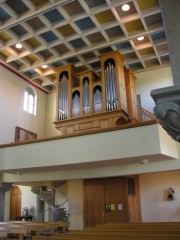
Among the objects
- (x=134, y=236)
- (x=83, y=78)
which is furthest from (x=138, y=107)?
(x=134, y=236)

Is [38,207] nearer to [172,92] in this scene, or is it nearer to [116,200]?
[116,200]

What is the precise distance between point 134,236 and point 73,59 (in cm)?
772

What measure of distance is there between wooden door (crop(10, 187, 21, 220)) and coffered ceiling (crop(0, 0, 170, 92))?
5.21m

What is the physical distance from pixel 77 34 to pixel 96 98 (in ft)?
7.43

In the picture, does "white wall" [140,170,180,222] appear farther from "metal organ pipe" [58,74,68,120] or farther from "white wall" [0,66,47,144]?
"white wall" [0,66,47,144]

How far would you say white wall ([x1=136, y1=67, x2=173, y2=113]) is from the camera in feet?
33.6

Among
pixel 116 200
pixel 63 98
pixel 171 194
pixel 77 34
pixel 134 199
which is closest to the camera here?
pixel 171 194

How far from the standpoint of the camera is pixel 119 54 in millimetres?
9352

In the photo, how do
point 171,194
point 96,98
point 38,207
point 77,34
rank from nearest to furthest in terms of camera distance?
point 171,194 → point 77,34 → point 96,98 → point 38,207

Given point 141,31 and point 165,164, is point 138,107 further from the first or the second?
point 165,164

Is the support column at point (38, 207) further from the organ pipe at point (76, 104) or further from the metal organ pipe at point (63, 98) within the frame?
the organ pipe at point (76, 104)

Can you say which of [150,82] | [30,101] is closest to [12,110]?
[30,101]

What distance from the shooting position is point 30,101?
458 inches

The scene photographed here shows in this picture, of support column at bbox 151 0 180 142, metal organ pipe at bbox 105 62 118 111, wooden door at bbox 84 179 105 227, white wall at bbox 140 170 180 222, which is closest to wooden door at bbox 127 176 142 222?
white wall at bbox 140 170 180 222
